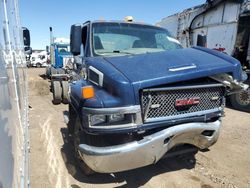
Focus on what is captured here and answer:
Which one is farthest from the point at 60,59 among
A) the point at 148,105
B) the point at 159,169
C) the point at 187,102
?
the point at 148,105

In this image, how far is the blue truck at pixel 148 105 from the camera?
310 centimetres

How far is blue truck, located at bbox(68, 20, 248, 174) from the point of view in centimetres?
310

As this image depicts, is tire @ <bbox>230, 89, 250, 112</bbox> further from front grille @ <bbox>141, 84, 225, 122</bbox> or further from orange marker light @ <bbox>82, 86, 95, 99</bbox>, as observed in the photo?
orange marker light @ <bbox>82, 86, 95, 99</bbox>

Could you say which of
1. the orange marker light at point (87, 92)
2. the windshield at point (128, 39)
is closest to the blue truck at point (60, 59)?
the windshield at point (128, 39)

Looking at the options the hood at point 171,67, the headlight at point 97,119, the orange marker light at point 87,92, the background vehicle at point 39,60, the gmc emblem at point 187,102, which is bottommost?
the background vehicle at point 39,60

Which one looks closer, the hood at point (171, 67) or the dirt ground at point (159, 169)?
the hood at point (171, 67)

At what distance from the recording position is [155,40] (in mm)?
4828

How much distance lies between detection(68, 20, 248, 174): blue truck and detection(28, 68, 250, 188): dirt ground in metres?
0.37

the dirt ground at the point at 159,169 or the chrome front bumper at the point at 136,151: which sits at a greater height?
the chrome front bumper at the point at 136,151

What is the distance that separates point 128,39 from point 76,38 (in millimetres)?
843

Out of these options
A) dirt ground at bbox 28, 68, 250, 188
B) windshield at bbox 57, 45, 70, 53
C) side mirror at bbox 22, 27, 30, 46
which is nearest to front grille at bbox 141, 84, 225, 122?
dirt ground at bbox 28, 68, 250, 188

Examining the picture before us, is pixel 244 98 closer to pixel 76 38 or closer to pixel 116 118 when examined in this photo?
pixel 76 38

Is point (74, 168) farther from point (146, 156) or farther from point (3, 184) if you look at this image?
point (3, 184)

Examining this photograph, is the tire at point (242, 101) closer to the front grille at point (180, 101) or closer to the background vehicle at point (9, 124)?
the front grille at point (180, 101)
